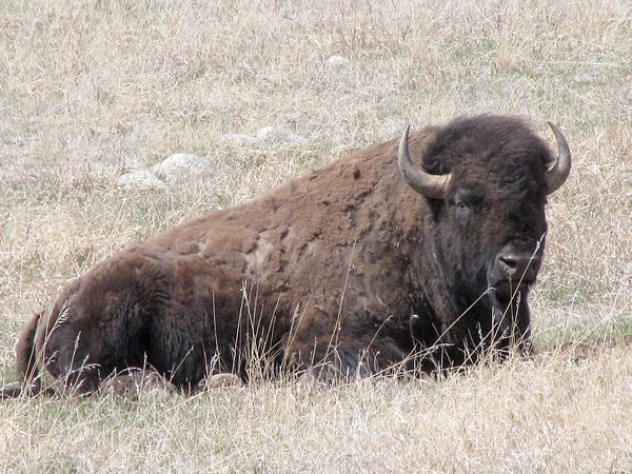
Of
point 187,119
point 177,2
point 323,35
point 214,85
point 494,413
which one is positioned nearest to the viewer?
point 494,413

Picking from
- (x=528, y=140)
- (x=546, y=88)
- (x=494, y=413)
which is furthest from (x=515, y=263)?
(x=546, y=88)

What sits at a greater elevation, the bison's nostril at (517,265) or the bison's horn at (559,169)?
the bison's horn at (559,169)

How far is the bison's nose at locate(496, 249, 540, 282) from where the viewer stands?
6.32 m

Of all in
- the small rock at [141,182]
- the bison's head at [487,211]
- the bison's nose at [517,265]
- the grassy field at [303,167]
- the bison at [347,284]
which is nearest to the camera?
the grassy field at [303,167]

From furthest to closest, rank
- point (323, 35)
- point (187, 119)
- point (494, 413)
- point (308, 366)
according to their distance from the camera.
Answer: point (323, 35)
point (187, 119)
point (308, 366)
point (494, 413)

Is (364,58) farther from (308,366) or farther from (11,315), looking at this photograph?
(308,366)

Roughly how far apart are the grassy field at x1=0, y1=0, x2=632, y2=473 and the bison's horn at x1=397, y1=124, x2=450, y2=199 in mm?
1233

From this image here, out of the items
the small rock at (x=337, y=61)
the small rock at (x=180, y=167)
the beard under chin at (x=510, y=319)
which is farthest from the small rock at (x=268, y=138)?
the beard under chin at (x=510, y=319)

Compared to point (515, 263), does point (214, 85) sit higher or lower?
lower

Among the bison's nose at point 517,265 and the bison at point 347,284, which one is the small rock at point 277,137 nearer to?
the bison at point 347,284

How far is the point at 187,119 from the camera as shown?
43.7 feet

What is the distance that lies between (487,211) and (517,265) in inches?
17.6

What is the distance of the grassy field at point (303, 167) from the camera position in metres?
5.00

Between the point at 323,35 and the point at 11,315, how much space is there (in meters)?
8.16
